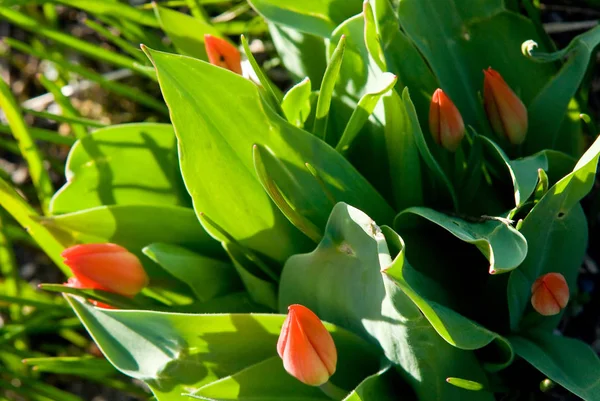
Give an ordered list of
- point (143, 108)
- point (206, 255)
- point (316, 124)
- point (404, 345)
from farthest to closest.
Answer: point (143, 108) → point (206, 255) → point (316, 124) → point (404, 345)

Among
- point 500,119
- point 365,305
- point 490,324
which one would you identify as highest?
point 500,119

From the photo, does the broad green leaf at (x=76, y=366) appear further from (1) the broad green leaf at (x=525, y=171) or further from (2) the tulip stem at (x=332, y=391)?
(1) the broad green leaf at (x=525, y=171)

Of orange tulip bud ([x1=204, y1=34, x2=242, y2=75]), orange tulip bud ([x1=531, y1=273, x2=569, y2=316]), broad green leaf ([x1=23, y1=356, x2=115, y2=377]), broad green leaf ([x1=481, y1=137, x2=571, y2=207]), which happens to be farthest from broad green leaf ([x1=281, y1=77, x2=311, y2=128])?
broad green leaf ([x1=23, y1=356, x2=115, y2=377])

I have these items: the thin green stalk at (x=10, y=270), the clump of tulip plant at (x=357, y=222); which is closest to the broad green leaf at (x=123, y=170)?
the clump of tulip plant at (x=357, y=222)

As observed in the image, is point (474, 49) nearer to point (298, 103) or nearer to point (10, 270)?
point (298, 103)

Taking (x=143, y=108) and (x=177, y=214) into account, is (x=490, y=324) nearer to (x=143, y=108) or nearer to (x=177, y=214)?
(x=177, y=214)

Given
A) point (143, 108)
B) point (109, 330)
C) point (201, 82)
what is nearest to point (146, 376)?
point (109, 330)
